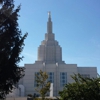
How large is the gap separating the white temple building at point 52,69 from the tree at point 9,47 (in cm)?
5179

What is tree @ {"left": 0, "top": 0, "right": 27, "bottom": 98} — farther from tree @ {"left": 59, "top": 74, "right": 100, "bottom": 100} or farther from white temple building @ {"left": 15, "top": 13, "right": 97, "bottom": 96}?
white temple building @ {"left": 15, "top": 13, "right": 97, "bottom": 96}

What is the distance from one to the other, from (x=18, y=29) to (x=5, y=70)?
→ 3.80 meters

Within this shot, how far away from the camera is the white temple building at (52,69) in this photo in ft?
224

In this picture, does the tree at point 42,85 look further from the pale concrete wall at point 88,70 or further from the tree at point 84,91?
the pale concrete wall at point 88,70

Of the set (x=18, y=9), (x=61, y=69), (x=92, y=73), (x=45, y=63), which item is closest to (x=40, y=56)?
(x=45, y=63)

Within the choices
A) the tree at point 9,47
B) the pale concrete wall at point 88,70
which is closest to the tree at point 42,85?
the tree at point 9,47

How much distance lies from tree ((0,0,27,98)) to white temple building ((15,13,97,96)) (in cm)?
5179

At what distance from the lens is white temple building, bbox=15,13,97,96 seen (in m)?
68.3

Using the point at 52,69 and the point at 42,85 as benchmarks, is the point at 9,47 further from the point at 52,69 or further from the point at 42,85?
the point at 52,69

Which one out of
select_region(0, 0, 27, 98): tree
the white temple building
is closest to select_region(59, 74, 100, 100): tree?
select_region(0, 0, 27, 98): tree

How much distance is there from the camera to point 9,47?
46.3 feet

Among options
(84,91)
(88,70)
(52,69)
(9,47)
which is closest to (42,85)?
(84,91)

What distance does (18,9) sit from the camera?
1600 centimetres

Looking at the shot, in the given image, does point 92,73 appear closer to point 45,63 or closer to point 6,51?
point 45,63
